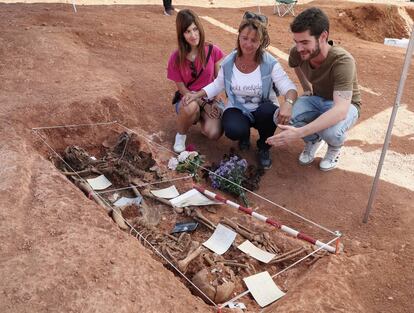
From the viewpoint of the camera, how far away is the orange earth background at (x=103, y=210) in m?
2.65

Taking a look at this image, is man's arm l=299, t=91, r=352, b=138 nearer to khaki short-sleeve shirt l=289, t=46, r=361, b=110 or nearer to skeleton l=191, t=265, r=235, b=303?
khaki short-sleeve shirt l=289, t=46, r=361, b=110

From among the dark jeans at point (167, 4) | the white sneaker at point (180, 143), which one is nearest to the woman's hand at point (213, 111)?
the white sneaker at point (180, 143)

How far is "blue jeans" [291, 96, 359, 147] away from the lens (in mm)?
4008

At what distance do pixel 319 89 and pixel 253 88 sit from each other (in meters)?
0.59

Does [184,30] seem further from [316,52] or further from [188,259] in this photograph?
[188,259]

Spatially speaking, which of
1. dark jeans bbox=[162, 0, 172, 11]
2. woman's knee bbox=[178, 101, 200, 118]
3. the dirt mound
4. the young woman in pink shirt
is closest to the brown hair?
the young woman in pink shirt

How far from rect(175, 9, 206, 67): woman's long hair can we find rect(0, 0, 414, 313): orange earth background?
0.92 m

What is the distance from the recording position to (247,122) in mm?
4254

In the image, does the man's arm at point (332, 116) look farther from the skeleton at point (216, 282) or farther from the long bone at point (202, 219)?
the skeleton at point (216, 282)

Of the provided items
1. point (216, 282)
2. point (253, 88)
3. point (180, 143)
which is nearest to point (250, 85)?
point (253, 88)

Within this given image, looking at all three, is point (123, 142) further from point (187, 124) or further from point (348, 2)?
point (348, 2)

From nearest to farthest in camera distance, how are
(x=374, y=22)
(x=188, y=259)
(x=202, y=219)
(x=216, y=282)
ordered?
(x=216, y=282) < (x=188, y=259) < (x=202, y=219) < (x=374, y=22)

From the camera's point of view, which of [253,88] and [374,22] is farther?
[374,22]

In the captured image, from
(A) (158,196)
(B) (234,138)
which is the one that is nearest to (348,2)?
(B) (234,138)
